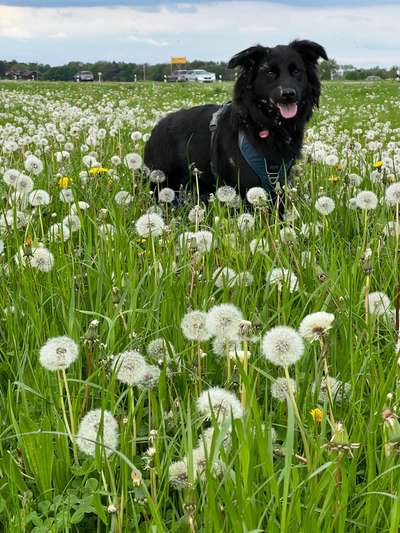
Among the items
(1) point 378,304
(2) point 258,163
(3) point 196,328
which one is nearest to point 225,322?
(3) point 196,328

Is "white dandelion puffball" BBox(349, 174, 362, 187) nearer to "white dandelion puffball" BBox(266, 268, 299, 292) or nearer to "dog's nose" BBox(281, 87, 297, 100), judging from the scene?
"dog's nose" BBox(281, 87, 297, 100)

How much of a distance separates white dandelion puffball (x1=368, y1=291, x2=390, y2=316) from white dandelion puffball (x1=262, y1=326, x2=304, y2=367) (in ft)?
2.56

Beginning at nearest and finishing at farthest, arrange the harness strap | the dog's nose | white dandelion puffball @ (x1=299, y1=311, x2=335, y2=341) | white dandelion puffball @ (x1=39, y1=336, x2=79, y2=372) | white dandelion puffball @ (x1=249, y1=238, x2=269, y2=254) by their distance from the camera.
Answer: white dandelion puffball @ (x1=299, y1=311, x2=335, y2=341) → white dandelion puffball @ (x1=39, y1=336, x2=79, y2=372) → white dandelion puffball @ (x1=249, y1=238, x2=269, y2=254) → the dog's nose → the harness strap

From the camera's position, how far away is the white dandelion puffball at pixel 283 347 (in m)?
1.84

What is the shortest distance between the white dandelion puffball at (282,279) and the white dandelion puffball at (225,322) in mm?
743

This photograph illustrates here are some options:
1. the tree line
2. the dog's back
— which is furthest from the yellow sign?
the dog's back

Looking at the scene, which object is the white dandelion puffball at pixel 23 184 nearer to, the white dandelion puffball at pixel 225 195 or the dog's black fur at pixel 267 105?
the white dandelion puffball at pixel 225 195

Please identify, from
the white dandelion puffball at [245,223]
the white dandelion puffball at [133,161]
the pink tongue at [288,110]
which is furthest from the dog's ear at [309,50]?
the white dandelion puffball at [245,223]

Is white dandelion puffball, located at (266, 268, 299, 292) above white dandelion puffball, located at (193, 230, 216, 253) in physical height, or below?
below

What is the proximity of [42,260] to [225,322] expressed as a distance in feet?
4.34

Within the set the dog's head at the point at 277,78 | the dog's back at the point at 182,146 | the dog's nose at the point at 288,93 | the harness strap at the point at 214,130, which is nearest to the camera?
the dog's nose at the point at 288,93

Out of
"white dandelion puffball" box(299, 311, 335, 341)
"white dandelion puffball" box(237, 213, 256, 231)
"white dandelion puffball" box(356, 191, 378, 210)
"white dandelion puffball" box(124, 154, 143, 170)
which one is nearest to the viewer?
"white dandelion puffball" box(299, 311, 335, 341)

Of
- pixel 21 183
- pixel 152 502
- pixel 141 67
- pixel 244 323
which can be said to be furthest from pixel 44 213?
pixel 141 67

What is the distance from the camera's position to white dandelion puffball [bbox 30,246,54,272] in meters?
3.08
